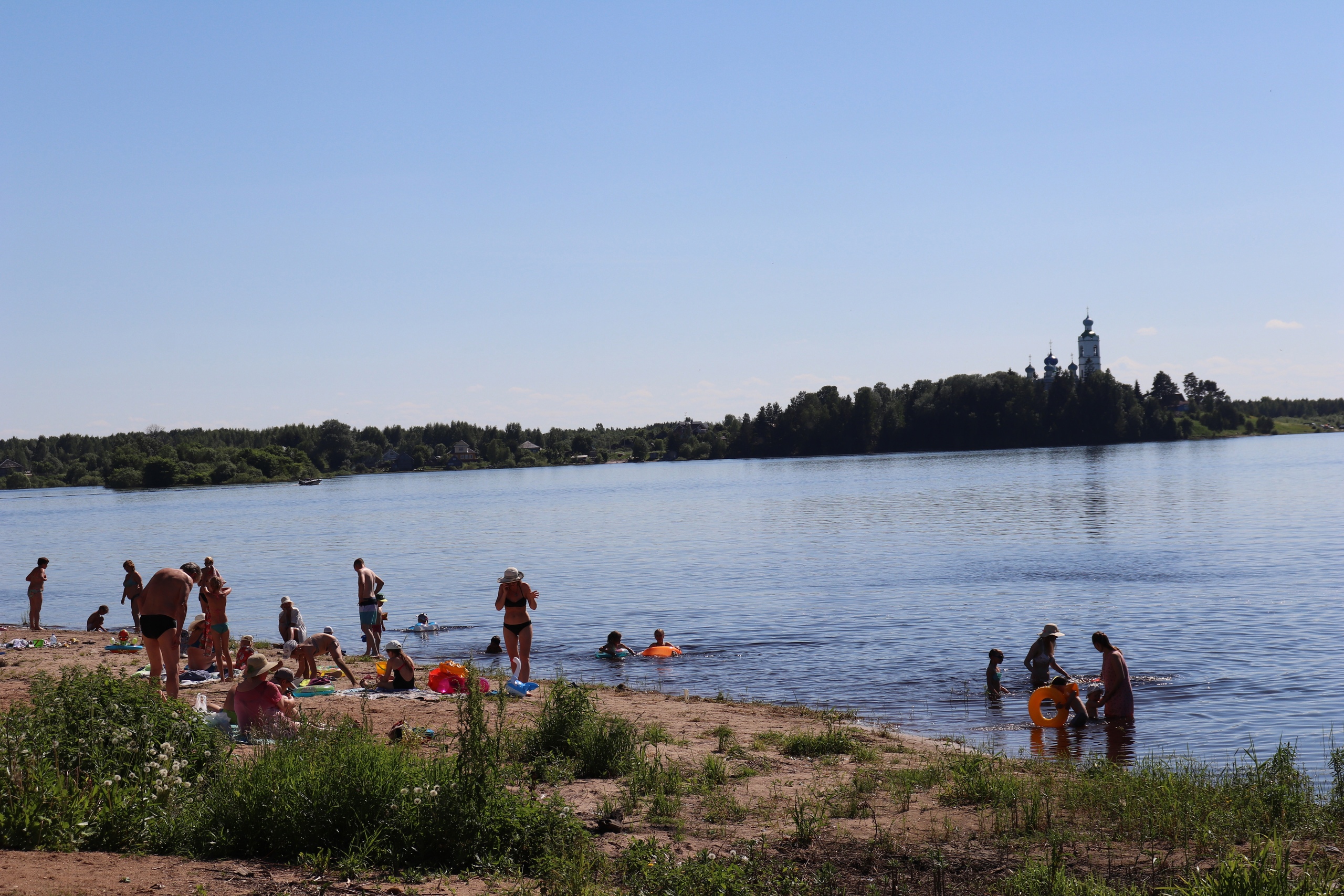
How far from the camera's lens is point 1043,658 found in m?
15.4

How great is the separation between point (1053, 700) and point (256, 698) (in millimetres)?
9746

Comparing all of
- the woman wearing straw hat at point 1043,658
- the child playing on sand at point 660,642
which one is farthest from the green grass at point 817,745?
the child playing on sand at point 660,642

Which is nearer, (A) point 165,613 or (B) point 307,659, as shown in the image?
(A) point 165,613

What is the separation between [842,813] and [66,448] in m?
225

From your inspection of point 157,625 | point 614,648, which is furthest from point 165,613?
point 614,648

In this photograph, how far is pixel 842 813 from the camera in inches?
327

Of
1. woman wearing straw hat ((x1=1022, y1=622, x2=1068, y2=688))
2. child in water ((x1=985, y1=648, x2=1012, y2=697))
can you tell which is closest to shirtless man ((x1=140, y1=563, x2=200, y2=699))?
child in water ((x1=985, y1=648, x2=1012, y2=697))

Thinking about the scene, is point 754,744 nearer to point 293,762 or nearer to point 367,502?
point 293,762

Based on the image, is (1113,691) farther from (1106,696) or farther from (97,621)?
(97,621)

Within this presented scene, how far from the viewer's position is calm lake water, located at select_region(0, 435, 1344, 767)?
1583cm

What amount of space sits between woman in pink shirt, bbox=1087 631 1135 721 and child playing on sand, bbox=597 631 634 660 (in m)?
9.20

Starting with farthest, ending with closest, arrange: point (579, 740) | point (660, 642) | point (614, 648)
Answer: point (660, 642)
point (614, 648)
point (579, 740)

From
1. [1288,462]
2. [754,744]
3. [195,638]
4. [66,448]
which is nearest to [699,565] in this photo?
[195,638]

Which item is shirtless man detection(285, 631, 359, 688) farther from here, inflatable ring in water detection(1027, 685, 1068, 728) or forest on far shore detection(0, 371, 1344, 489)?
forest on far shore detection(0, 371, 1344, 489)
